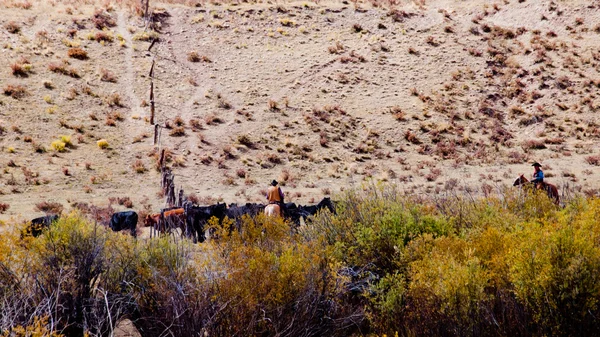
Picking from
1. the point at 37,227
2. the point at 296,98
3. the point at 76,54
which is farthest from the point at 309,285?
the point at 76,54

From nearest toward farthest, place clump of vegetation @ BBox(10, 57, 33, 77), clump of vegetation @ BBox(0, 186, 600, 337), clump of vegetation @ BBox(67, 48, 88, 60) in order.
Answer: clump of vegetation @ BBox(0, 186, 600, 337) < clump of vegetation @ BBox(10, 57, 33, 77) < clump of vegetation @ BBox(67, 48, 88, 60)

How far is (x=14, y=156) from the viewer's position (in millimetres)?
24953

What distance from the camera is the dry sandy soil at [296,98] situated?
25562 millimetres

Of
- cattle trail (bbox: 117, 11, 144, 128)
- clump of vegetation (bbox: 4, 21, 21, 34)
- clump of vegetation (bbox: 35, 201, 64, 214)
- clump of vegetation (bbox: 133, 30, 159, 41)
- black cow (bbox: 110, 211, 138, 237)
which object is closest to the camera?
black cow (bbox: 110, 211, 138, 237)

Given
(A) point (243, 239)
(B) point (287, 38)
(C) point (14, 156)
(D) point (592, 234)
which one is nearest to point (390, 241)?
(A) point (243, 239)

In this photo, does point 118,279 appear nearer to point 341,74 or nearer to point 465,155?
point 465,155

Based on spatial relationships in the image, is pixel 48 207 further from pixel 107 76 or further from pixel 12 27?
pixel 12 27

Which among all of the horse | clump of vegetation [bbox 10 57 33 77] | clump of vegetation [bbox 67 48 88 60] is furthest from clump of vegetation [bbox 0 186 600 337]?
clump of vegetation [bbox 67 48 88 60]

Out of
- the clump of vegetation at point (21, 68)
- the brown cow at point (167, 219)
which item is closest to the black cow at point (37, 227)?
the brown cow at point (167, 219)

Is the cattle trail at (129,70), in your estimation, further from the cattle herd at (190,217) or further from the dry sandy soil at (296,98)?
the cattle herd at (190,217)

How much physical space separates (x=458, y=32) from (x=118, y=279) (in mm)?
37995

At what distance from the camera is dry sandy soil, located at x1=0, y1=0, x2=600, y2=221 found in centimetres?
2556

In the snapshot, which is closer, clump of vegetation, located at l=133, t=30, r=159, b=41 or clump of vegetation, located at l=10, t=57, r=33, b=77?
clump of vegetation, located at l=10, t=57, r=33, b=77

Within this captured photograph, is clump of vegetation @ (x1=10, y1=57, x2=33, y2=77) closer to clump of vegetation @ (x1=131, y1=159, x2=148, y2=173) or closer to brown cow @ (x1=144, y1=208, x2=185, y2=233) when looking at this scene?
clump of vegetation @ (x1=131, y1=159, x2=148, y2=173)
